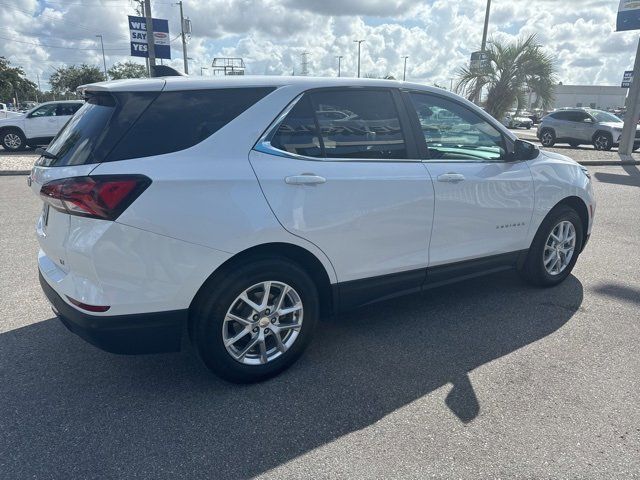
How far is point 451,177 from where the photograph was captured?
3561 mm

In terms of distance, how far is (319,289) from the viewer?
3.24 metres

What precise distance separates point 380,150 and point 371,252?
0.70 m

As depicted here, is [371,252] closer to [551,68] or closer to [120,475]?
[120,475]

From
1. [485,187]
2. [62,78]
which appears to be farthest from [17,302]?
[62,78]

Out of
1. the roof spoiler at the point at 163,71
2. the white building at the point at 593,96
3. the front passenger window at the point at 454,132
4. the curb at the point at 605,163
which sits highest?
the roof spoiler at the point at 163,71

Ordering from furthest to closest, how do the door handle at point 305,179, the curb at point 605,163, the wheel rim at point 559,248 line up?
the curb at point 605,163
the wheel rim at point 559,248
the door handle at point 305,179

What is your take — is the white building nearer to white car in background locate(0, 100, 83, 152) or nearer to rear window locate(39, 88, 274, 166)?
white car in background locate(0, 100, 83, 152)

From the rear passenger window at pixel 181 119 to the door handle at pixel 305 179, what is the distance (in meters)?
0.48

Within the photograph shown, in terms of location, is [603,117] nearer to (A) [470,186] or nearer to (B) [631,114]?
(B) [631,114]

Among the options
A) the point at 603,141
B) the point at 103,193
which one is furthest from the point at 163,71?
the point at 603,141

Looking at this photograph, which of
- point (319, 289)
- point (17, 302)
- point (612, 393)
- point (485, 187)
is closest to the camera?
point (612, 393)

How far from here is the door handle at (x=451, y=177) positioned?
3515mm

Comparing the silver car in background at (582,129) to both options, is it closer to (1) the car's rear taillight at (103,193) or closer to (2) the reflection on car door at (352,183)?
(2) the reflection on car door at (352,183)

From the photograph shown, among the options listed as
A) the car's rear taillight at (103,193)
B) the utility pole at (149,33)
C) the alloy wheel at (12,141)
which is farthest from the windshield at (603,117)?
the car's rear taillight at (103,193)
